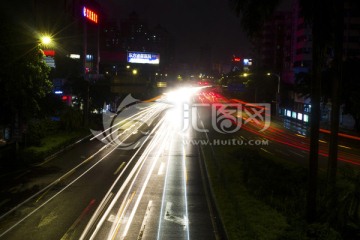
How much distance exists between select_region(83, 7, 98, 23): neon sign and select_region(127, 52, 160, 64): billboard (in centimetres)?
3677

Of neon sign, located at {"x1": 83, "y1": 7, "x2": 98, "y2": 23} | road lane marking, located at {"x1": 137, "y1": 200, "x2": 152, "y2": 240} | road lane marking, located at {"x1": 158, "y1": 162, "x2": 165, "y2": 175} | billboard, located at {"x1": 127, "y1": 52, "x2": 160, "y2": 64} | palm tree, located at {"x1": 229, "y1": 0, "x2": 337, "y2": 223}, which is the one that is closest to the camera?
palm tree, located at {"x1": 229, "y1": 0, "x2": 337, "y2": 223}

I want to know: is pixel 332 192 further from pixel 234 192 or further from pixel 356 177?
pixel 234 192

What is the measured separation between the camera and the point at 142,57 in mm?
112625

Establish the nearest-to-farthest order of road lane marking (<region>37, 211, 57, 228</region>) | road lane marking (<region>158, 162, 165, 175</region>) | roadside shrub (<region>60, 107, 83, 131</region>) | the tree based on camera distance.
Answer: road lane marking (<region>37, 211, 57, 228</region>), the tree, road lane marking (<region>158, 162, 165, 175</region>), roadside shrub (<region>60, 107, 83, 131</region>)

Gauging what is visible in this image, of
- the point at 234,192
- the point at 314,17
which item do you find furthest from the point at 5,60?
the point at 314,17

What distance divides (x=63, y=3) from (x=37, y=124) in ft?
127

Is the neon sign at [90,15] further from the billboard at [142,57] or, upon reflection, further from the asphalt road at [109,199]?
the asphalt road at [109,199]

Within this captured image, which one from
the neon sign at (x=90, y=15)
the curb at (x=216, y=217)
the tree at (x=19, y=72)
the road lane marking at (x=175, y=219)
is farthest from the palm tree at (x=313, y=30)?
the neon sign at (x=90, y=15)

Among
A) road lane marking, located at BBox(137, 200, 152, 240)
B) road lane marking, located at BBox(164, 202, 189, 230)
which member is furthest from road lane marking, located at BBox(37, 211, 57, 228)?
road lane marking, located at BBox(164, 202, 189, 230)

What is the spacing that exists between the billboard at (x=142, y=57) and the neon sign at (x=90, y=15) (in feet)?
121

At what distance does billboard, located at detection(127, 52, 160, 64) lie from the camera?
4333 inches

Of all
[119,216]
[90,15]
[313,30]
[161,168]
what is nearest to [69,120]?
[161,168]

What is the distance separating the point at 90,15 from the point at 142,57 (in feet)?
140

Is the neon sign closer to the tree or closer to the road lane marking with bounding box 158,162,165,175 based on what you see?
the tree
